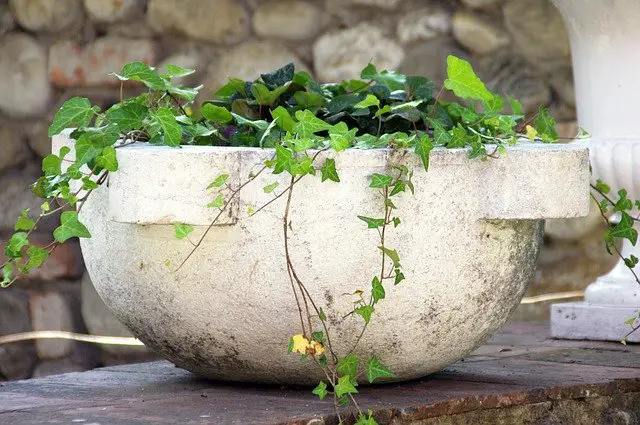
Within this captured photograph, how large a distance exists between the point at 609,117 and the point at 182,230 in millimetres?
1307

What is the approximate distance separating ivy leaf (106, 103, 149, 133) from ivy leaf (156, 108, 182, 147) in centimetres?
4

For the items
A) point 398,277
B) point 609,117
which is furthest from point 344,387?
point 609,117

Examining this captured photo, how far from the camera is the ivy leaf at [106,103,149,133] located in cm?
180

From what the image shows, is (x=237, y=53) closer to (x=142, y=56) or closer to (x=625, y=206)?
(x=142, y=56)

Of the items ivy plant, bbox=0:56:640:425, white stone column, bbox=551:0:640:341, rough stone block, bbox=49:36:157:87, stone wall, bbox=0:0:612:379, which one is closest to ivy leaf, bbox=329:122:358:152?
ivy plant, bbox=0:56:640:425

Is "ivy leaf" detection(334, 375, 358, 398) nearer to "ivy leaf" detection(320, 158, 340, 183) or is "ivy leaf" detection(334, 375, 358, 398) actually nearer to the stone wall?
"ivy leaf" detection(320, 158, 340, 183)

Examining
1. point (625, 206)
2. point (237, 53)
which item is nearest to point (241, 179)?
point (625, 206)

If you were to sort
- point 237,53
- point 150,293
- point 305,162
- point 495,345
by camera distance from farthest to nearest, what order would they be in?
point 237,53 < point 495,345 < point 150,293 < point 305,162

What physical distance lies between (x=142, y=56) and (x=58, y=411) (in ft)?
5.81

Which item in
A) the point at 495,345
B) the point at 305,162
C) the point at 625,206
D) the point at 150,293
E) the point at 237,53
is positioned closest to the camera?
the point at 305,162

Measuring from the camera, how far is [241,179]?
174 cm

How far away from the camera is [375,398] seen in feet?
6.06

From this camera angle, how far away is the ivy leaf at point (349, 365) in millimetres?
1749

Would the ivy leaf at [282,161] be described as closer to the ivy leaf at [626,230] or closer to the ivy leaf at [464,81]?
the ivy leaf at [464,81]
